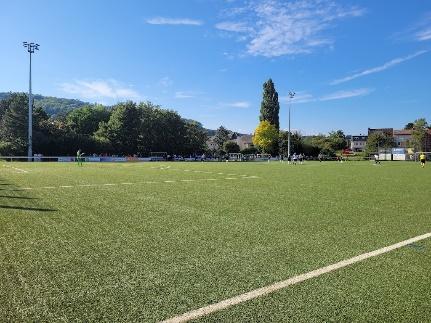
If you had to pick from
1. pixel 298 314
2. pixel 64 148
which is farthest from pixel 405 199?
pixel 64 148

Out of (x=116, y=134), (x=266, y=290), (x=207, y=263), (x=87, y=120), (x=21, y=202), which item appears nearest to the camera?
(x=266, y=290)

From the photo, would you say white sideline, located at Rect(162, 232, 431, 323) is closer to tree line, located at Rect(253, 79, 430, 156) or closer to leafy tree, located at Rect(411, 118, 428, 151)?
tree line, located at Rect(253, 79, 430, 156)

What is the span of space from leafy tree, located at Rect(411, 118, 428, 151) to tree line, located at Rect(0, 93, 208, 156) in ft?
172

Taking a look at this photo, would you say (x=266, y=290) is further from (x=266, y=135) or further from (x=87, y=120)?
(x=87, y=120)

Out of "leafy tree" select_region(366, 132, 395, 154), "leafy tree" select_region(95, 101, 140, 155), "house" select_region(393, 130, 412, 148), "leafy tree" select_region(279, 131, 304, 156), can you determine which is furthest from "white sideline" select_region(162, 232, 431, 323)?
"house" select_region(393, 130, 412, 148)

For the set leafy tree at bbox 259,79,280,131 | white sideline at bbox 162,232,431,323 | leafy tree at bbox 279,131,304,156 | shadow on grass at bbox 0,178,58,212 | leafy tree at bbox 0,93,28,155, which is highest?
leafy tree at bbox 259,79,280,131

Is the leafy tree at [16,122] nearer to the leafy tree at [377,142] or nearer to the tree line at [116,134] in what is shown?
the tree line at [116,134]

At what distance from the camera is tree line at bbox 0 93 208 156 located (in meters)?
63.4

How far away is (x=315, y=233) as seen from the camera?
593 centimetres

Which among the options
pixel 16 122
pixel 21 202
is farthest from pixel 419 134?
pixel 21 202

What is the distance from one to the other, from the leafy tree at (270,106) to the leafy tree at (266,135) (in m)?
2.99

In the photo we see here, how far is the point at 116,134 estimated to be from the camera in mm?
71188

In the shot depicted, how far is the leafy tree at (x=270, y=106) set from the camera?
3580 inches

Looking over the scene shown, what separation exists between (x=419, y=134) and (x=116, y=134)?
70.1 metres
